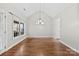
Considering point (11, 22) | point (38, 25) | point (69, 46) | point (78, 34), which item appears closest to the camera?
point (78, 34)

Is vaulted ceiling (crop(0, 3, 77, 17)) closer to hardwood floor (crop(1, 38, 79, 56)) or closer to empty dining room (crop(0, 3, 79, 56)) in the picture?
empty dining room (crop(0, 3, 79, 56))

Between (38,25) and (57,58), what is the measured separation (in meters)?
1.83

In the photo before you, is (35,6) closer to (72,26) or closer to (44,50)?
(72,26)

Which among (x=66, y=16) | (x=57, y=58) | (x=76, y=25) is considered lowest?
(x=57, y=58)

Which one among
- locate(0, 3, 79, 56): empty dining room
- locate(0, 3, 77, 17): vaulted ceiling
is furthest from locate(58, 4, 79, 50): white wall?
locate(0, 3, 77, 17): vaulted ceiling

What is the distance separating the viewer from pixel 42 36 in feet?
11.6

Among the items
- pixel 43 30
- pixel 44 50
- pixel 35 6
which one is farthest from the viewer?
pixel 43 30

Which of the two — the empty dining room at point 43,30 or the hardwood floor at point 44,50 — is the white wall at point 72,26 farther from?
the hardwood floor at point 44,50

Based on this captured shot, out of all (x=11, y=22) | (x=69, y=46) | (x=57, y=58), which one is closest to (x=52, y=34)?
(x=69, y=46)

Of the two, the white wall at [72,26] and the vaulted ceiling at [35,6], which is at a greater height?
the vaulted ceiling at [35,6]

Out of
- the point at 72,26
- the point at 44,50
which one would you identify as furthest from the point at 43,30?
the point at 72,26

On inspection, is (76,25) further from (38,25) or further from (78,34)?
(38,25)

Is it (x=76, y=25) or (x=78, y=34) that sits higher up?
(x=76, y=25)

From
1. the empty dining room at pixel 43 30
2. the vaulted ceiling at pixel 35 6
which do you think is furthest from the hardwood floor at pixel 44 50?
the vaulted ceiling at pixel 35 6
